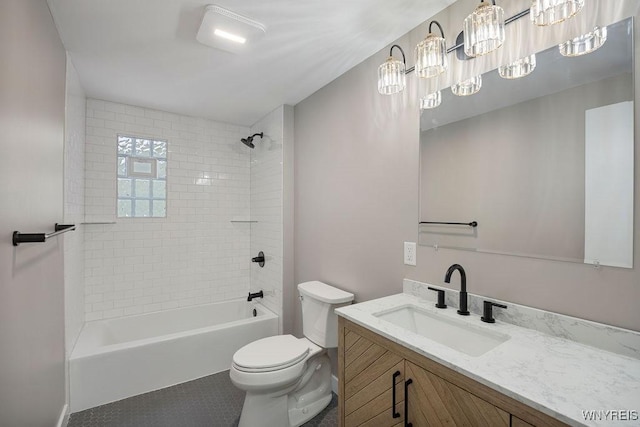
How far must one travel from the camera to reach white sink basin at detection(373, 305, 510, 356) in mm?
1245

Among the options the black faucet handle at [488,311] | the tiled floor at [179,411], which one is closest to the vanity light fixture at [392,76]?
the black faucet handle at [488,311]

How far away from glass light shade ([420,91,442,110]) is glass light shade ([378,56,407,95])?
140 mm

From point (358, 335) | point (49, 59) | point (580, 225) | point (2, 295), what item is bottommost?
point (358, 335)

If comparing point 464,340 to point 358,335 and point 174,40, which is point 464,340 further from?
point 174,40

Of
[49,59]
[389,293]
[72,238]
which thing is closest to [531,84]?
[389,293]

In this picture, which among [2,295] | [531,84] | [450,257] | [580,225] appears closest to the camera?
[2,295]

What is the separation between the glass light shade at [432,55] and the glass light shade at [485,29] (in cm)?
16

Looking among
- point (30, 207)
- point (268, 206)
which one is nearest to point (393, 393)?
point (30, 207)

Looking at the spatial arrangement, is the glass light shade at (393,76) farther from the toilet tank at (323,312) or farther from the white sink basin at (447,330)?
the toilet tank at (323,312)

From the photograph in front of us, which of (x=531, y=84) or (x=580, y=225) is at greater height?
(x=531, y=84)

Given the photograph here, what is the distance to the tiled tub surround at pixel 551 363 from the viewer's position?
75 centimetres

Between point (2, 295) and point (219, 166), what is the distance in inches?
102

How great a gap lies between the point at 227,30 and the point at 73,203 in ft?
5.68

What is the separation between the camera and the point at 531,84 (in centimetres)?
125
